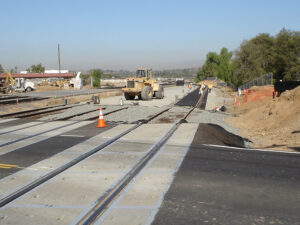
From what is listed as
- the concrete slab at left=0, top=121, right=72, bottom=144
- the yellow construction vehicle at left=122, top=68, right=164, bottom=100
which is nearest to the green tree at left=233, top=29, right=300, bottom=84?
the yellow construction vehicle at left=122, top=68, right=164, bottom=100

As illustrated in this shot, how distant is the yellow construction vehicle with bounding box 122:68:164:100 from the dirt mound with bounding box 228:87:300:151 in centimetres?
1171

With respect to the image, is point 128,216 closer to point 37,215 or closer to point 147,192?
point 147,192

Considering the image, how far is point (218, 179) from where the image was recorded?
18.6 feet

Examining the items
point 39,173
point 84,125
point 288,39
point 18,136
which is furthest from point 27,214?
point 288,39

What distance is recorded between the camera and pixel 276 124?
1275 cm

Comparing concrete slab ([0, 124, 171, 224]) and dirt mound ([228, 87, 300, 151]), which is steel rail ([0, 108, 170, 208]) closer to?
concrete slab ([0, 124, 171, 224])

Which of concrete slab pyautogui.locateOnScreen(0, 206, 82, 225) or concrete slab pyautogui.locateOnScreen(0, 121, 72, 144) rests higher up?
concrete slab pyautogui.locateOnScreen(0, 121, 72, 144)

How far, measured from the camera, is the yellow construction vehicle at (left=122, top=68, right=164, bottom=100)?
84.9 feet

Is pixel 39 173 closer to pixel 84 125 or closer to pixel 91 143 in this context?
pixel 91 143

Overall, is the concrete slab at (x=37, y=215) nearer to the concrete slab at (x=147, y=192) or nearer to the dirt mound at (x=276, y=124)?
the concrete slab at (x=147, y=192)

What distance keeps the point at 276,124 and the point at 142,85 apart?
15339 millimetres

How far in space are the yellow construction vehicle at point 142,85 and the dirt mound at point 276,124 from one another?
11714mm

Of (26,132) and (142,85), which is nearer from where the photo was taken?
(26,132)

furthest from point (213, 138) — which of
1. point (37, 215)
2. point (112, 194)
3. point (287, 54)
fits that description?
point (287, 54)
